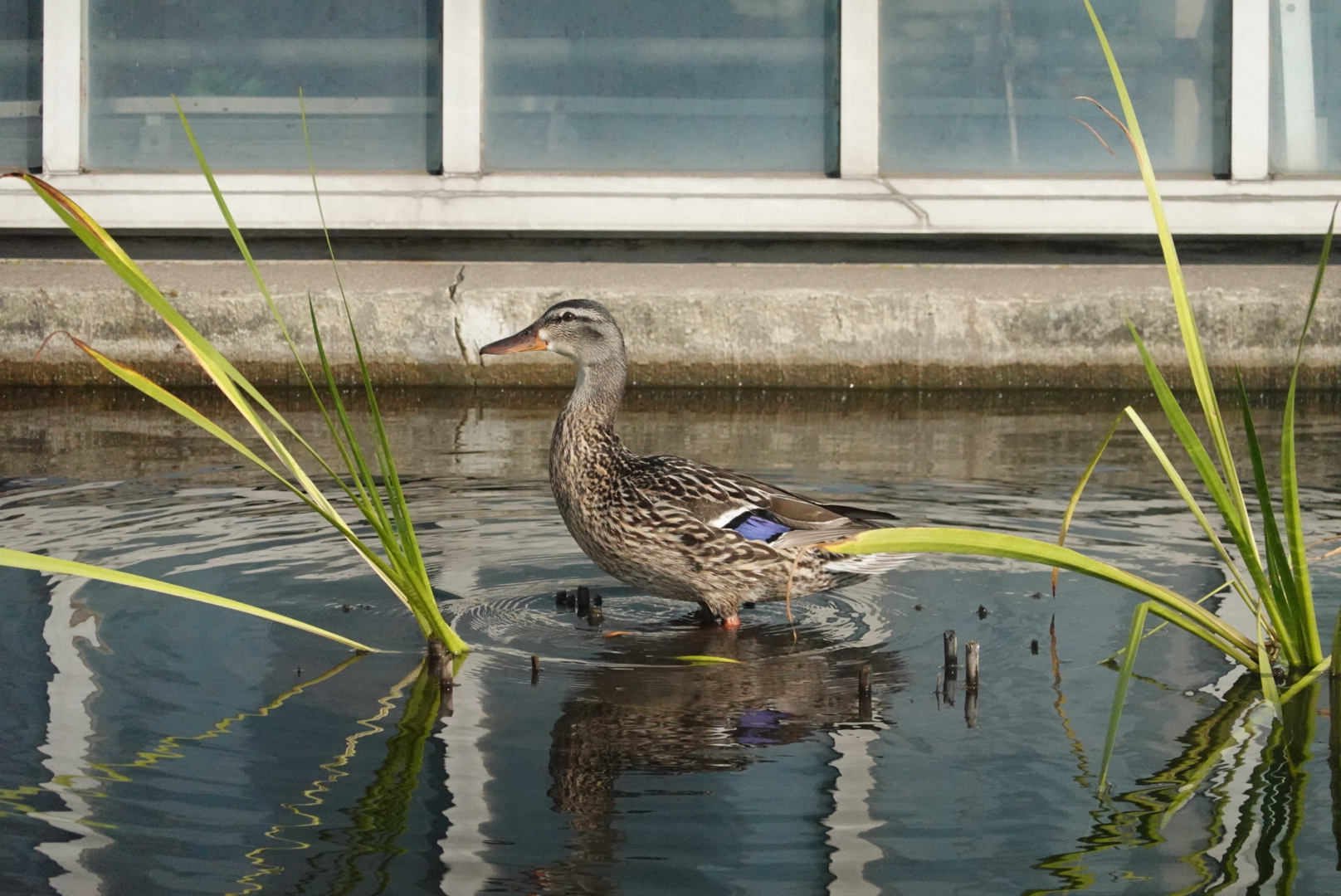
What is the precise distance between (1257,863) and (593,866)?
1.23 meters

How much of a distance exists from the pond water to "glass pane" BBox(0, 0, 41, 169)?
479cm

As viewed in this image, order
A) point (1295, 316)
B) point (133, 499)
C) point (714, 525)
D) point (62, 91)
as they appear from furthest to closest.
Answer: point (62, 91) < point (1295, 316) < point (133, 499) < point (714, 525)


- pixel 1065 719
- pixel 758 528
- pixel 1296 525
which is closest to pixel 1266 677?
pixel 1296 525

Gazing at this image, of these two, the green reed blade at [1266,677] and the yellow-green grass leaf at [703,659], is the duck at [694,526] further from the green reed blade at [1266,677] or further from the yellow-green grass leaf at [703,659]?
the green reed blade at [1266,677]

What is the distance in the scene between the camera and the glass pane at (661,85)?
36.2ft

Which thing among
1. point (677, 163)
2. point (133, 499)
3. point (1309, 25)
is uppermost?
point (1309, 25)

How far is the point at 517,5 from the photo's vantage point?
433 inches

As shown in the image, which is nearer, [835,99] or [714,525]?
[714,525]

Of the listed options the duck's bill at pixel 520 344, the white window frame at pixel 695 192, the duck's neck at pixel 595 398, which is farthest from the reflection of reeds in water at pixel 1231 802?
the white window frame at pixel 695 192

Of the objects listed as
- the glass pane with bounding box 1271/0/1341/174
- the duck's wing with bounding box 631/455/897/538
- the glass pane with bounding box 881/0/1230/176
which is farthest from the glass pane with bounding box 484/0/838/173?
the duck's wing with bounding box 631/455/897/538

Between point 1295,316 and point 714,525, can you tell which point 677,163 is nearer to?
point 1295,316

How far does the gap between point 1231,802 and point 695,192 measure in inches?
299

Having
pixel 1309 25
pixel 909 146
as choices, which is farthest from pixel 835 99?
pixel 1309 25

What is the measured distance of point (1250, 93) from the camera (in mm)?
10836
